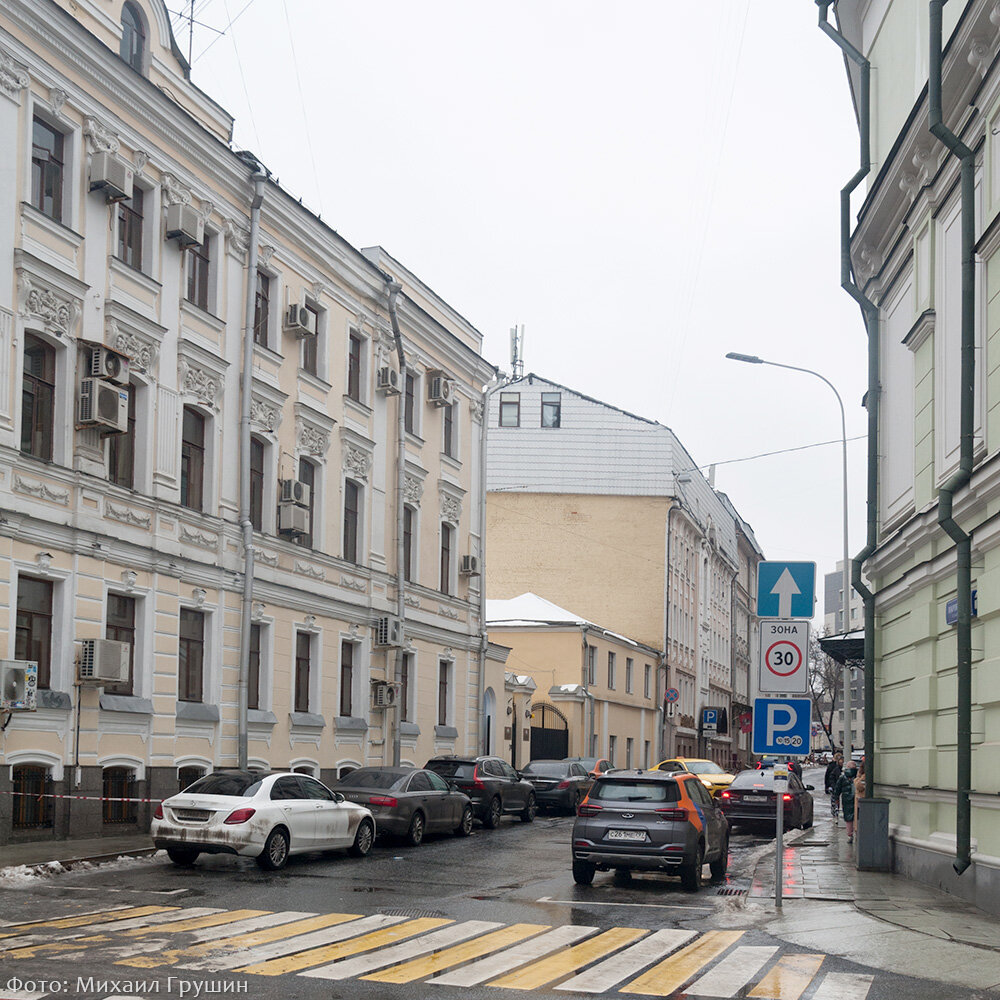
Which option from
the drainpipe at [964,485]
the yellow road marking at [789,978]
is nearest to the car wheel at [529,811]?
the drainpipe at [964,485]

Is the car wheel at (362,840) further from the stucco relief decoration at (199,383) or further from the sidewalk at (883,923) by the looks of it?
the stucco relief decoration at (199,383)

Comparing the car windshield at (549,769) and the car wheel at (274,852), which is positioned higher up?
the car wheel at (274,852)

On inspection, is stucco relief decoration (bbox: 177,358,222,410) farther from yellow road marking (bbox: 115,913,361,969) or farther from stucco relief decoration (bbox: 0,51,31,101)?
yellow road marking (bbox: 115,913,361,969)

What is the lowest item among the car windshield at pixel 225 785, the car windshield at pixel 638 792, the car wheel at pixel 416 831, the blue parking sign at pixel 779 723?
the car wheel at pixel 416 831

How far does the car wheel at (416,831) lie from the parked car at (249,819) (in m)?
3.09

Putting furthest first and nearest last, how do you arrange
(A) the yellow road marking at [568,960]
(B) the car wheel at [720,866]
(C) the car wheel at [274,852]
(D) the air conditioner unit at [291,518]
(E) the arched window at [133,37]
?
(D) the air conditioner unit at [291,518] < (E) the arched window at [133,37] < (B) the car wheel at [720,866] < (C) the car wheel at [274,852] < (A) the yellow road marking at [568,960]

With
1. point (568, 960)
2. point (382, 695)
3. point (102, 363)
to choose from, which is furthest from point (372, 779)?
point (568, 960)

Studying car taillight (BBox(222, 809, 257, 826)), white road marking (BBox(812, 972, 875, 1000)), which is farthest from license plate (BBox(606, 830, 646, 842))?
white road marking (BBox(812, 972, 875, 1000))

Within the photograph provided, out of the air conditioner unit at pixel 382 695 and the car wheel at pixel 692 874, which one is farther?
the air conditioner unit at pixel 382 695

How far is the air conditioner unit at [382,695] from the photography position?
31.4 meters

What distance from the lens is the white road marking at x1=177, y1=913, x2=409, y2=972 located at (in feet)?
33.3

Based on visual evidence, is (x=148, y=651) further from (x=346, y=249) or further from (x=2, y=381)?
(x=346, y=249)

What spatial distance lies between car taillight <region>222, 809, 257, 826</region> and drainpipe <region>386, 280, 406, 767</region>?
14.5m

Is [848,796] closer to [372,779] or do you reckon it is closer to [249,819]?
[372,779]
